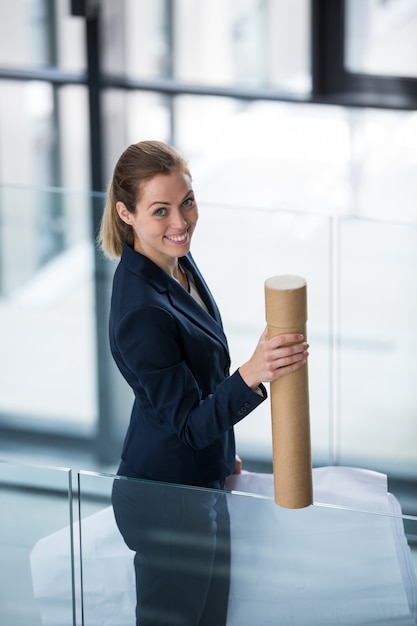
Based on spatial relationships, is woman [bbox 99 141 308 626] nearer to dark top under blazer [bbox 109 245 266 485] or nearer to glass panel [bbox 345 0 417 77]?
dark top under blazer [bbox 109 245 266 485]

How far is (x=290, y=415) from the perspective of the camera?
175 cm

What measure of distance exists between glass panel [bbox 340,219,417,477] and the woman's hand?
166 centimetres

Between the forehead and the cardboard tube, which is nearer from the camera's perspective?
the cardboard tube

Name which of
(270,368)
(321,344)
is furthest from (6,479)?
(321,344)

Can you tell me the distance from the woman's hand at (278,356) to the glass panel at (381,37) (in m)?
2.69

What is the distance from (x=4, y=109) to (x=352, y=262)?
6.82ft

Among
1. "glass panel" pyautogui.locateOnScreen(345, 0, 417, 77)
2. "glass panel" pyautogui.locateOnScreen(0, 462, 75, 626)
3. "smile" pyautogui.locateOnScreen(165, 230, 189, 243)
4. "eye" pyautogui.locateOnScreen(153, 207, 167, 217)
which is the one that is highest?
"glass panel" pyautogui.locateOnScreen(345, 0, 417, 77)

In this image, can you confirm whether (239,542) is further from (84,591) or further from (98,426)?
(98,426)

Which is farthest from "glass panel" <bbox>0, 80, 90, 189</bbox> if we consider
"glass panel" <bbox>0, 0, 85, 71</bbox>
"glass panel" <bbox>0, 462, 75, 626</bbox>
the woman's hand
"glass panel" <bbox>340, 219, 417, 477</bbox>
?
the woman's hand

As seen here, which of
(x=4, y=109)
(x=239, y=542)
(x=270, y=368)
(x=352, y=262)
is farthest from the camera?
(x=4, y=109)

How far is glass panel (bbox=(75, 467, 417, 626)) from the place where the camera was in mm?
1835

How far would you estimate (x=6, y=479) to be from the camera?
1.93 m

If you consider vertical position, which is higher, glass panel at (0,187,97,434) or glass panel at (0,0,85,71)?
glass panel at (0,0,85,71)

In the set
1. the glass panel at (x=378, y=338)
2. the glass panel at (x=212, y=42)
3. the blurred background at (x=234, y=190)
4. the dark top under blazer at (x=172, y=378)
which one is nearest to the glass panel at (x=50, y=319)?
the blurred background at (x=234, y=190)
